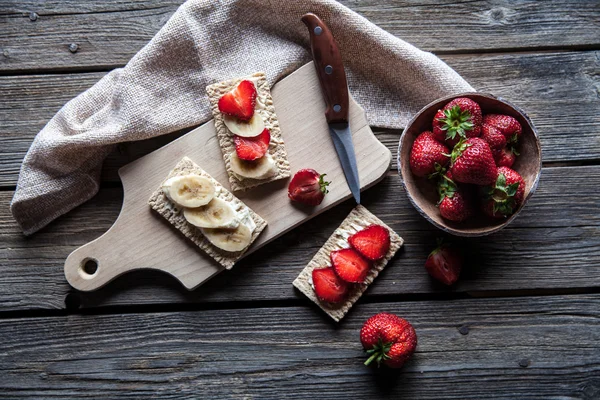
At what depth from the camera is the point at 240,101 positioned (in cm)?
200

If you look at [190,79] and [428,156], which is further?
[190,79]

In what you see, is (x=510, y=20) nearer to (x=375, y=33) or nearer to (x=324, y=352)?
(x=375, y=33)

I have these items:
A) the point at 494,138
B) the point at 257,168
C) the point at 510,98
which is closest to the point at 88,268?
the point at 257,168

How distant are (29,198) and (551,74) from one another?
2.02 metres

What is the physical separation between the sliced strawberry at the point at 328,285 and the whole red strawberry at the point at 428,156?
47 centimetres

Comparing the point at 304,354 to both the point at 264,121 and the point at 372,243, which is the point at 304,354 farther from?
the point at 264,121

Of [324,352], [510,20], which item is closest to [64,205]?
[324,352]

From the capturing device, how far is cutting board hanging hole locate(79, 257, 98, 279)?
81.7 inches

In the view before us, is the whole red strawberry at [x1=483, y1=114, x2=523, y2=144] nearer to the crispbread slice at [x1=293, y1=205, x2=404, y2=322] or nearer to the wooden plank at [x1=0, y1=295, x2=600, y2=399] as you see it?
the crispbread slice at [x1=293, y1=205, x2=404, y2=322]

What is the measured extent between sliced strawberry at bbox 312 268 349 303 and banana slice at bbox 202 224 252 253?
29cm

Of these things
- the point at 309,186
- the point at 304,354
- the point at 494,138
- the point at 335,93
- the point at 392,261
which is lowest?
the point at 304,354

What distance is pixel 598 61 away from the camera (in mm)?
2184

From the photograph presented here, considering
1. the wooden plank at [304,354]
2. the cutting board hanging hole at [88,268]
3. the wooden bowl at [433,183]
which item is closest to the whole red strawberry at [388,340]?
the wooden plank at [304,354]

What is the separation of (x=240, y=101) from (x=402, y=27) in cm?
72
